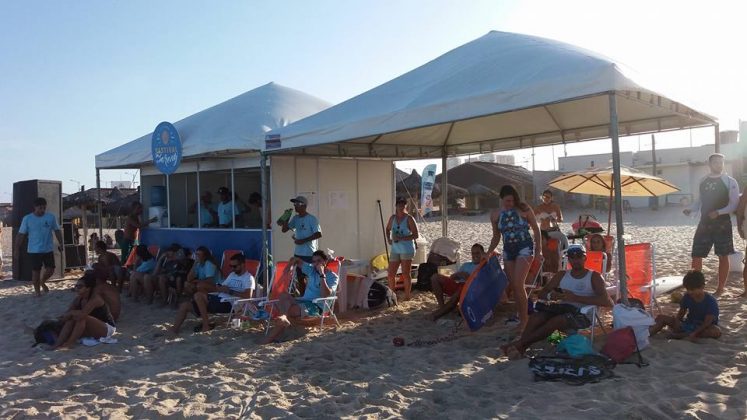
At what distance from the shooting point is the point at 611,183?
8320 millimetres

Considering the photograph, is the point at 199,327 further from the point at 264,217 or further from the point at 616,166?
the point at 616,166

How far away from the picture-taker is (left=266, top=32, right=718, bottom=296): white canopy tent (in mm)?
4523

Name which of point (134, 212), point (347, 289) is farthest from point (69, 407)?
point (134, 212)

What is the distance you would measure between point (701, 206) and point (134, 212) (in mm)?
8272

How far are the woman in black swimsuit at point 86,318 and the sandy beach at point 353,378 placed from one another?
0.68ft

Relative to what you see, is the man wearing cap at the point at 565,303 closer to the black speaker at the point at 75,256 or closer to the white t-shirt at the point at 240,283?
the white t-shirt at the point at 240,283

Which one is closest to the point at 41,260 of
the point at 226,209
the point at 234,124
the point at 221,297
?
the point at 226,209

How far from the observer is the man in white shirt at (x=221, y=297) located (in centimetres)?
635

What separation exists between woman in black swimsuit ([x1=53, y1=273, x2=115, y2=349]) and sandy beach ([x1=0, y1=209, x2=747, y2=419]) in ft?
0.68

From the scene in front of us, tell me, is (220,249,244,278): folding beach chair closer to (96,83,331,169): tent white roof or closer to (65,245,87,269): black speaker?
(96,83,331,169): tent white roof

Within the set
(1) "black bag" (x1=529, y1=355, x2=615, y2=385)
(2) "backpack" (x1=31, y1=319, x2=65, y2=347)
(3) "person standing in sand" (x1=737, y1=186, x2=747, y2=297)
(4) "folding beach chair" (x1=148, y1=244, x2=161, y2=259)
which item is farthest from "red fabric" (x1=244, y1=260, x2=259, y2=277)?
(3) "person standing in sand" (x1=737, y1=186, x2=747, y2=297)

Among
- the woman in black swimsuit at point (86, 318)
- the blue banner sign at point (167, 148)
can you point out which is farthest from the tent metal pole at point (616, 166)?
the blue banner sign at point (167, 148)

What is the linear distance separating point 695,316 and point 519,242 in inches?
61.8

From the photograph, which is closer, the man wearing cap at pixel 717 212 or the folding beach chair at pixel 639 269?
the folding beach chair at pixel 639 269
